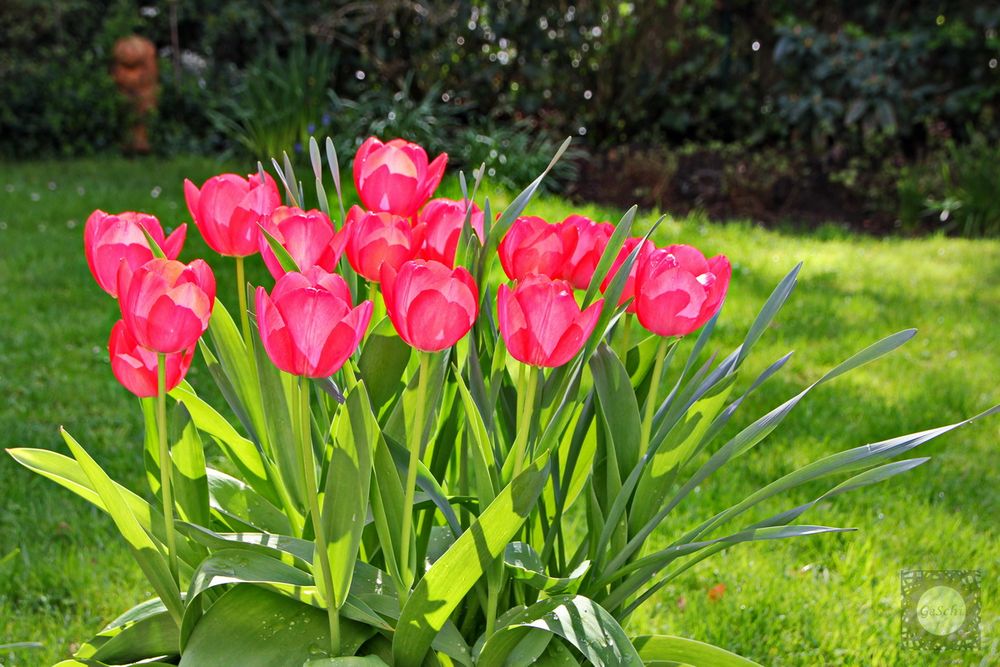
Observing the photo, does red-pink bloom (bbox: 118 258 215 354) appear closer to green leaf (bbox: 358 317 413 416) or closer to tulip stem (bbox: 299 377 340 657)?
tulip stem (bbox: 299 377 340 657)

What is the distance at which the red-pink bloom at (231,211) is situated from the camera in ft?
3.80

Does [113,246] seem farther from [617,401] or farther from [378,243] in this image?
[617,401]

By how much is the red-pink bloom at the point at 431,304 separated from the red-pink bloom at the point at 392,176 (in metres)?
0.33

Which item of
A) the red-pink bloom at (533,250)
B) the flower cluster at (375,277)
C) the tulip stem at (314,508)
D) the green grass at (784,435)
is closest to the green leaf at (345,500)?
the tulip stem at (314,508)

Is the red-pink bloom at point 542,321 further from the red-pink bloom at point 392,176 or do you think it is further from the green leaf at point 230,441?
the green leaf at point 230,441

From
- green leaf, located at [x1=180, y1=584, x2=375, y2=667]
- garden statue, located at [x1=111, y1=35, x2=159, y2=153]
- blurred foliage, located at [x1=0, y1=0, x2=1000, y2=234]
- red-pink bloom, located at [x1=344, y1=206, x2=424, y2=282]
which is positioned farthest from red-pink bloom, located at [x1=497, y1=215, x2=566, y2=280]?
garden statue, located at [x1=111, y1=35, x2=159, y2=153]

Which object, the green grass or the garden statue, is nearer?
the green grass

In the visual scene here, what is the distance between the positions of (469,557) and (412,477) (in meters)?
0.10

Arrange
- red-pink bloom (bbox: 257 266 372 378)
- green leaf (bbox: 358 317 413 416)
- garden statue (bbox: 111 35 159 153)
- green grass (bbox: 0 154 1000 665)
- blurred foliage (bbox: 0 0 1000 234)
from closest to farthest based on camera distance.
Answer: red-pink bloom (bbox: 257 266 372 378) < green leaf (bbox: 358 317 413 416) < green grass (bbox: 0 154 1000 665) < blurred foliage (bbox: 0 0 1000 234) < garden statue (bbox: 111 35 159 153)

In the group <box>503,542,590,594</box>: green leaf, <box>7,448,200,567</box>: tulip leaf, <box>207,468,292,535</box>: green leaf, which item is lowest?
<box>207,468,292,535</box>: green leaf

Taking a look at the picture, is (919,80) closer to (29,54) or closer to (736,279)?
(736,279)

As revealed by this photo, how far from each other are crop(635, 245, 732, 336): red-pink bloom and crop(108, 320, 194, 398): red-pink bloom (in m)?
0.49

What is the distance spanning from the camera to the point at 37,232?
186 inches

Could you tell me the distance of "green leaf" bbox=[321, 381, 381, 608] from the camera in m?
1.00
